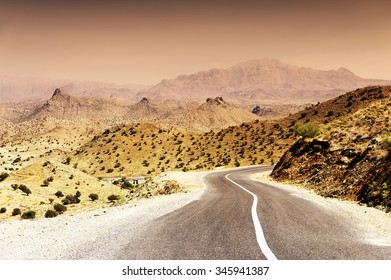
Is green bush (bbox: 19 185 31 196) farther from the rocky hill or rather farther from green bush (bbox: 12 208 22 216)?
the rocky hill

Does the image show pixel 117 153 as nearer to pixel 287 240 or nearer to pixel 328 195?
pixel 328 195

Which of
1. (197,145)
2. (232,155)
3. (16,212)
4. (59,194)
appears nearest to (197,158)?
(232,155)

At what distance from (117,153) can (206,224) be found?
70453 millimetres

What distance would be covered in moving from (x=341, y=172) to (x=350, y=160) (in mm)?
1473

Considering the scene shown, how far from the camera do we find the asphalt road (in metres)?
6.86

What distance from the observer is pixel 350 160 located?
76.4ft

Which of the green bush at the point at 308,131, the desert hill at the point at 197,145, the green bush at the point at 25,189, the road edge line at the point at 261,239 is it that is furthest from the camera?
the desert hill at the point at 197,145

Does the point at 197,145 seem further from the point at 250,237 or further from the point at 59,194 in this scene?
the point at 250,237

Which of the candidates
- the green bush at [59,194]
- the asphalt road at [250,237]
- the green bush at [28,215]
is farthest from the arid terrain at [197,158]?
the asphalt road at [250,237]

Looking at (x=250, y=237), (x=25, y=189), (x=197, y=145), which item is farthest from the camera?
(x=197, y=145)

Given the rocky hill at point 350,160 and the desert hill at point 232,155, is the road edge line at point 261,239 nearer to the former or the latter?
the rocky hill at point 350,160

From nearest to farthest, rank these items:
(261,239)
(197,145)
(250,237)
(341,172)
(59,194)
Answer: (261,239), (250,237), (341,172), (59,194), (197,145)

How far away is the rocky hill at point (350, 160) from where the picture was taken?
16859 mm

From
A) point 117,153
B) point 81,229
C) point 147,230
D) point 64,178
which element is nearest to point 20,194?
point 64,178
